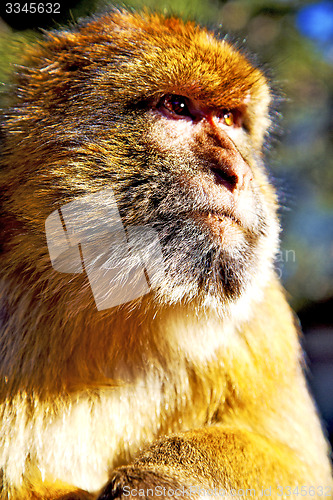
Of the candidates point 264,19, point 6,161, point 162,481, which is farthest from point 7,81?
point 264,19

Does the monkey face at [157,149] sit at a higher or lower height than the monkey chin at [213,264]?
higher

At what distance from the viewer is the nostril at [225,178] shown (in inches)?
59.7

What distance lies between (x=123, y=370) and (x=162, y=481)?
392 mm

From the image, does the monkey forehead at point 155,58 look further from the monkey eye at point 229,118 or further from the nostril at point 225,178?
the nostril at point 225,178

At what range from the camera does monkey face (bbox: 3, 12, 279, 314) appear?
1476mm

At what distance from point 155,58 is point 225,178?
18.6 inches

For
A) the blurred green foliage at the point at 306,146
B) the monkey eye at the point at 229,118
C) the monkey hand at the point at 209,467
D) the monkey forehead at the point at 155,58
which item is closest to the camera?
the monkey hand at the point at 209,467

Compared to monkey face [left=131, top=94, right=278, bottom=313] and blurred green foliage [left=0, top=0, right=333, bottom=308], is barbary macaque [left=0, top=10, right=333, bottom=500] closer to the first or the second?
monkey face [left=131, top=94, right=278, bottom=313]

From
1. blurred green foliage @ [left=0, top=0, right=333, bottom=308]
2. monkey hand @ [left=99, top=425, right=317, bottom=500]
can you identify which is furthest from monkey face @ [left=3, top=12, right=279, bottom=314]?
blurred green foliage @ [left=0, top=0, right=333, bottom=308]

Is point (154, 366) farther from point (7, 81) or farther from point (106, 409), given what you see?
point (7, 81)

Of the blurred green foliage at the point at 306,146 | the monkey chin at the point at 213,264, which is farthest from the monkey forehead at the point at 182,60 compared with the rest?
the blurred green foliage at the point at 306,146

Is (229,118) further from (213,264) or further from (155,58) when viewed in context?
(213,264)

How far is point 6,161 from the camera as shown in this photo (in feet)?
5.21

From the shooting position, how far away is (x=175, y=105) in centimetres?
165
